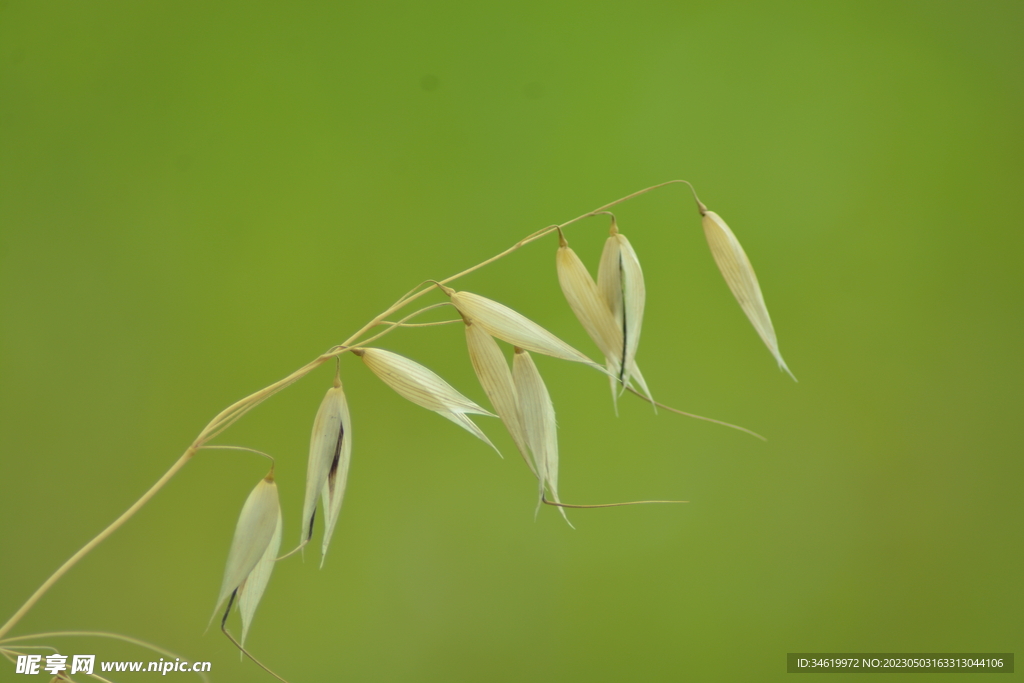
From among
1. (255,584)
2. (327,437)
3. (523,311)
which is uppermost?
(523,311)

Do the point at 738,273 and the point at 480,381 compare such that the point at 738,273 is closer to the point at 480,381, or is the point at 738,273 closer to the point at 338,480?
the point at 480,381

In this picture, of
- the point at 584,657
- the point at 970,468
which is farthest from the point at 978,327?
the point at 584,657

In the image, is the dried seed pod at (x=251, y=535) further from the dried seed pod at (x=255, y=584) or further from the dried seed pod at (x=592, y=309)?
the dried seed pod at (x=592, y=309)

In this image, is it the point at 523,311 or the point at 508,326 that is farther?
the point at 523,311

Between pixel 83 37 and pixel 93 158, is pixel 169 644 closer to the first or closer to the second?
pixel 93 158

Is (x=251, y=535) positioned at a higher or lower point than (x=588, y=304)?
lower

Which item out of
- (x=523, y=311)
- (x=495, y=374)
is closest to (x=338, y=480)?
(x=495, y=374)
